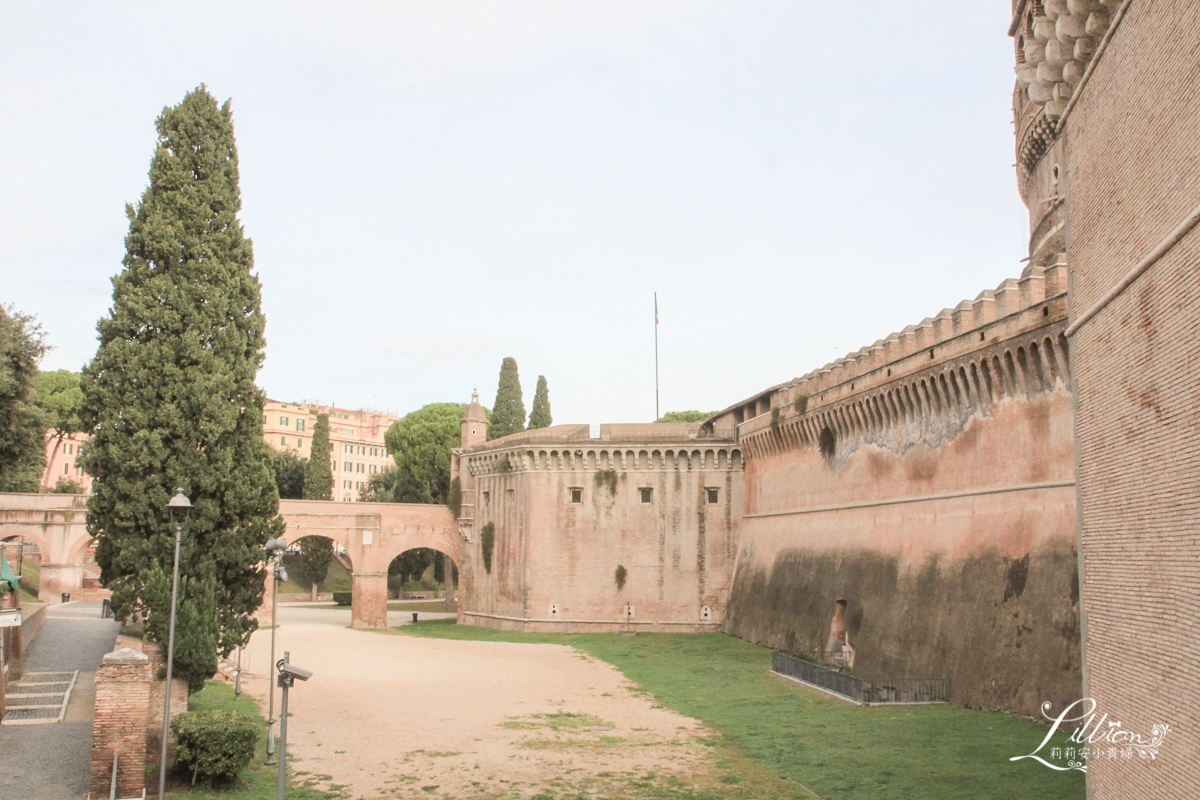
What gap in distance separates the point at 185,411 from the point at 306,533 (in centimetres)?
2467

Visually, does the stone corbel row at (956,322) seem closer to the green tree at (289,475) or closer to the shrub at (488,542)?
the shrub at (488,542)

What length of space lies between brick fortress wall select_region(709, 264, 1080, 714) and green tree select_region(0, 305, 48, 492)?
22.3 metres

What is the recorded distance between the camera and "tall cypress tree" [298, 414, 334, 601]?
186 feet

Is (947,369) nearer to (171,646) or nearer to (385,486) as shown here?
(171,646)

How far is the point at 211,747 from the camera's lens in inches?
554

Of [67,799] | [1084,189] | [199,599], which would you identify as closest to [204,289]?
[199,599]

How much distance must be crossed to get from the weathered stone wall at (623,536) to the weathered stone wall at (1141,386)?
2905 cm

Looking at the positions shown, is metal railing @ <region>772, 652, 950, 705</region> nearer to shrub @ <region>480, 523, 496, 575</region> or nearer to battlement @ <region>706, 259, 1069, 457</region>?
battlement @ <region>706, 259, 1069, 457</region>

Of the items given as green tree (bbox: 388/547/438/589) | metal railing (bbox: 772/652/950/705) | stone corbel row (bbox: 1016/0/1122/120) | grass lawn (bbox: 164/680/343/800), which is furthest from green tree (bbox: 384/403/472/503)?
stone corbel row (bbox: 1016/0/1122/120)

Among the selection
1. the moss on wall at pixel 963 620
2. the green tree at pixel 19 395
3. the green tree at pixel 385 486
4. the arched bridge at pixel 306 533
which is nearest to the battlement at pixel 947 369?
the moss on wall at pixel 963 620

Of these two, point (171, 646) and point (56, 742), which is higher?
point (171, 646)

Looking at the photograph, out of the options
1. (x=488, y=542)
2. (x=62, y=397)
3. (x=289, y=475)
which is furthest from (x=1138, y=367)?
(x=289, y=475)

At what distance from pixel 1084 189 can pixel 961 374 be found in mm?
12597

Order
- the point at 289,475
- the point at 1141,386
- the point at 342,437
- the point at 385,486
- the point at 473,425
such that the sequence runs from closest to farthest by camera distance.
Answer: the point at 1141,386, the point at 473,425, the point at 385,486, the point at 289,475, the point at 342,437
